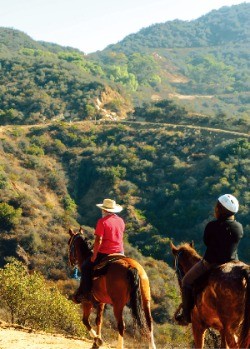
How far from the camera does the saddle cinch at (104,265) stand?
9.12m

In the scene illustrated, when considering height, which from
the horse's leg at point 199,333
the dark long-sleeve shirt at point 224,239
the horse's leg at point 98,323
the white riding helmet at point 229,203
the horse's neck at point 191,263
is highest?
the white riding helmet at point 229,203

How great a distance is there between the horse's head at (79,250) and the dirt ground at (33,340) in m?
2.02

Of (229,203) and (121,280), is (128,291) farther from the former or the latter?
(229,203)

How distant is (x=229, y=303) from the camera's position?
6.99m

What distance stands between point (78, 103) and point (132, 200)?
1293 inches

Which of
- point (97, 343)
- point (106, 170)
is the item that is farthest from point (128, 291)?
point (106, 170)

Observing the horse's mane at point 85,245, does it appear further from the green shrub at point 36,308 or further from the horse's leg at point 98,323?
the green shrub at point 36,308

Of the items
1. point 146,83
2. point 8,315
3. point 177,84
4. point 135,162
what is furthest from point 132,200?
point 177,84

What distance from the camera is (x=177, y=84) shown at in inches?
6368

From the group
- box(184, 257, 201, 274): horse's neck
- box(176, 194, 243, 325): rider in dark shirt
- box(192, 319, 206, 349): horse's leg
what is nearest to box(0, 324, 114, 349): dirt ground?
box(184, 257, 201, 274): horse's neck

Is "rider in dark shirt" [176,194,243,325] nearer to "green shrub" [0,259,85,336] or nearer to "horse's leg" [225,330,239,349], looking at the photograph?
"horse's leg" [225,330,239,349]

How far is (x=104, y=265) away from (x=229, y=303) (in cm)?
295

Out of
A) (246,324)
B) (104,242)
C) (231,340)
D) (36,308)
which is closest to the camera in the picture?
(246,324)

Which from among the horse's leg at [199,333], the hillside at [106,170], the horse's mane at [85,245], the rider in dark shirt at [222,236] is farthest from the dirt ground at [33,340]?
the hillside at [106,170]
